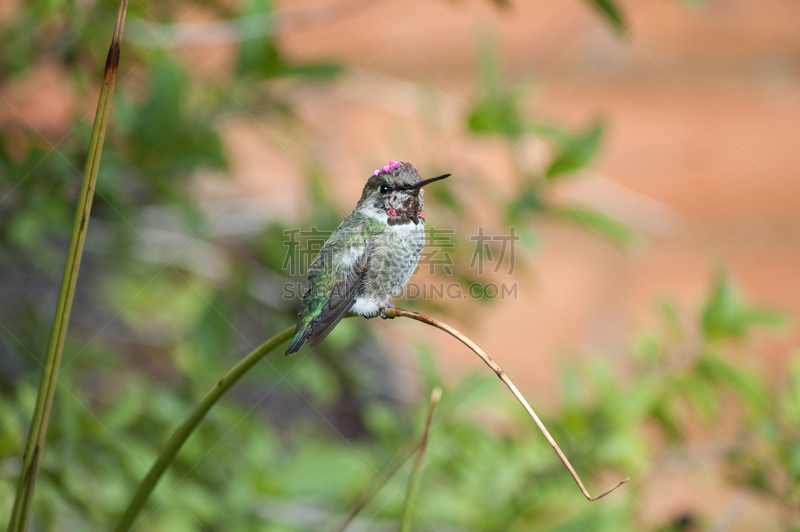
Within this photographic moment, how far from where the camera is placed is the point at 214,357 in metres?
1.14

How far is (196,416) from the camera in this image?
424 millimetres

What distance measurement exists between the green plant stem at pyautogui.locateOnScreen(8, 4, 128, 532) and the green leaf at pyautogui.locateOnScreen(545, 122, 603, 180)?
831 mm

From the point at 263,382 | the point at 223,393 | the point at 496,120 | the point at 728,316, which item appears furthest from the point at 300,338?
the point at 728,316

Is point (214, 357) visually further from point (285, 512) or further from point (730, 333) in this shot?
point (730, 333)

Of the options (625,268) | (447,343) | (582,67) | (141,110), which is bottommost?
(447,343)

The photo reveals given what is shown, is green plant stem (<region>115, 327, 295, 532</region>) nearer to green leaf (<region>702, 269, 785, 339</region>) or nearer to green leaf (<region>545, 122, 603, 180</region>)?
green leaf (<region>545, 122, 603, 180</region>)

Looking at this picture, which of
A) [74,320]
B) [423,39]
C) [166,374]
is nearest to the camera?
[74,320]

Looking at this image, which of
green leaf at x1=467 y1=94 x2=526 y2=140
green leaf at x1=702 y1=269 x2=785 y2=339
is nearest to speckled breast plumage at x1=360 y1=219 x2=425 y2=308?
green leaf at x1=467 y1=94 x2=526 y2=140

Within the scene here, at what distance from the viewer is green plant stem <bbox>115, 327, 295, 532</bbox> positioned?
1.35 ft

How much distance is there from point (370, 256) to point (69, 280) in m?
0.29

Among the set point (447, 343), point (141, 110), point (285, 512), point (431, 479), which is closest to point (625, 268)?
point (447, 343)

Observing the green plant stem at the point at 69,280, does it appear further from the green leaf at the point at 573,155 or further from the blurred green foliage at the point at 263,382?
the green leaf at the point at 573,155

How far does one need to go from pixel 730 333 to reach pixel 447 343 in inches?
58.1

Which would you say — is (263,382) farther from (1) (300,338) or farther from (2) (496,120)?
(1) (300,338)
